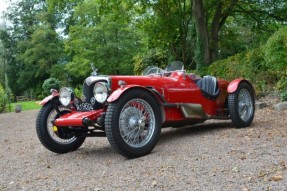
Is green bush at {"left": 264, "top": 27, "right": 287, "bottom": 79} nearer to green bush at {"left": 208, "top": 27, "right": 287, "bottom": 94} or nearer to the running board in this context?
green bush at {"left": 208, "top": 27, "right": 287, "bottom": 94}

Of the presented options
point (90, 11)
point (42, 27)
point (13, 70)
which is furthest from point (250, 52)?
point (13, 70)

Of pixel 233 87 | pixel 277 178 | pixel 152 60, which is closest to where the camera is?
pixel 277 178

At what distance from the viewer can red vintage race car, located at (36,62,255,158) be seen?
5211 mm

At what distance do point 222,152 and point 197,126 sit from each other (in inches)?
116

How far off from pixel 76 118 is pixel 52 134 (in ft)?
3.45

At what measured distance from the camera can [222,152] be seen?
16.5 feet

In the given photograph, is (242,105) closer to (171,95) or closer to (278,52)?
(171,95)

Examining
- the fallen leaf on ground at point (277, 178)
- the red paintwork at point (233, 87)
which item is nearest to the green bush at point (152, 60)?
the red paintwork at point (233, 87)

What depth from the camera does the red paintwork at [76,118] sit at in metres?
5.39

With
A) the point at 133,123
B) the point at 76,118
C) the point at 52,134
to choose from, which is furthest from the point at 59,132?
the point at 133,123

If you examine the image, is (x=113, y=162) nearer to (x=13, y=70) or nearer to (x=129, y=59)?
(x=129, y=59)

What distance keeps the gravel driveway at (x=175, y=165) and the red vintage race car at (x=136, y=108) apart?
257 mm

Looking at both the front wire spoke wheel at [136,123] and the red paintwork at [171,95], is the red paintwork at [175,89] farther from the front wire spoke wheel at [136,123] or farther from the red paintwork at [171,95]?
the front wire spoke wheel at [136,123]

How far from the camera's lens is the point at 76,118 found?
544 centimetres
